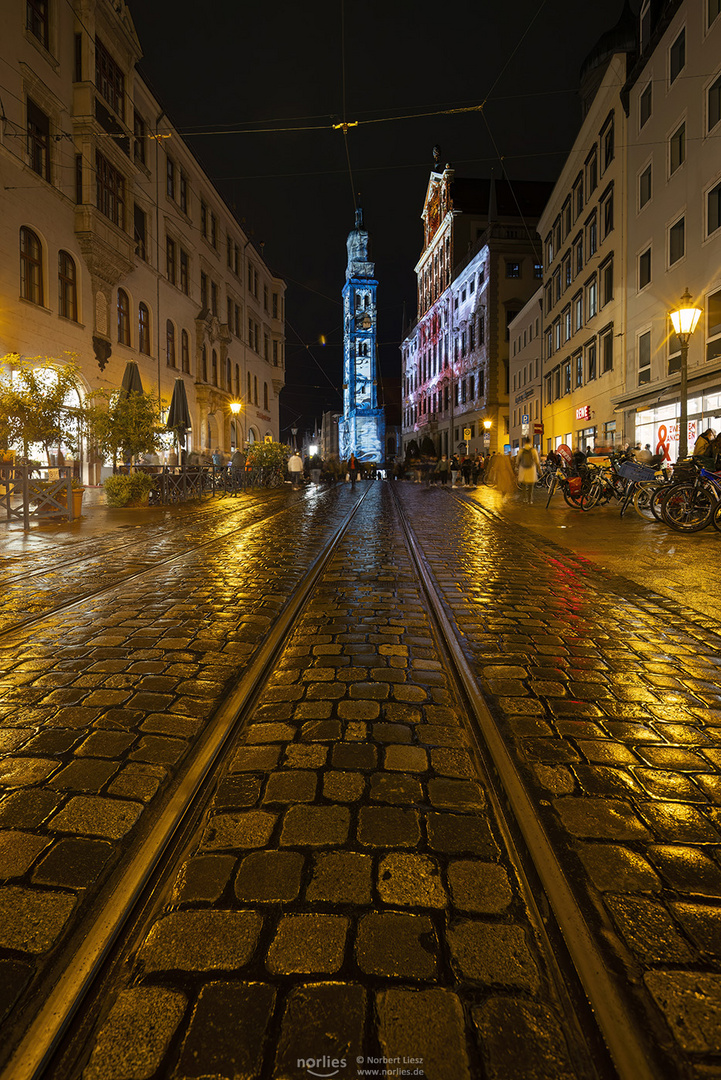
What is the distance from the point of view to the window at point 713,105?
57.5ft

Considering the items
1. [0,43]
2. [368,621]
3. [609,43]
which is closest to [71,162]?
[0,43]

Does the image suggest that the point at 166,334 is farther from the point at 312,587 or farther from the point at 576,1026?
the point at 576,1026

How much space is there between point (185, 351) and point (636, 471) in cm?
2563

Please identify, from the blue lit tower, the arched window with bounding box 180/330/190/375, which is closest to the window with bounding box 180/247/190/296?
the arched window with bounding box 180/330/190/375

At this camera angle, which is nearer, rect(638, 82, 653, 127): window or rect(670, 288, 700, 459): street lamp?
rect(670, 288, 700, 459): street lamp

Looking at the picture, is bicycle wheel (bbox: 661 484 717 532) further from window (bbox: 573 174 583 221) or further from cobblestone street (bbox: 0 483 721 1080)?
window (bbox: 573 174 583 221)

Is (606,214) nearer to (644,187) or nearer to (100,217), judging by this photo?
(644,187)

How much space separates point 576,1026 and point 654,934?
39 centimetres

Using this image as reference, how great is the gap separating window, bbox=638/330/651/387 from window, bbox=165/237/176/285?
1992cm

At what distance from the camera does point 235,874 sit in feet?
6.37

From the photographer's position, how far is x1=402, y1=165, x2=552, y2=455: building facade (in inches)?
Answer: 1922

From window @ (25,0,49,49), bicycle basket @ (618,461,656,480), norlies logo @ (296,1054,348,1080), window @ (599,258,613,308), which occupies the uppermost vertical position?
window @ (25,0,49,49)

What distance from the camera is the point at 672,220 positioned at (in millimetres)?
20406

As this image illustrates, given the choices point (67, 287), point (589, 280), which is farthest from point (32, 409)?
point (589, 280)
